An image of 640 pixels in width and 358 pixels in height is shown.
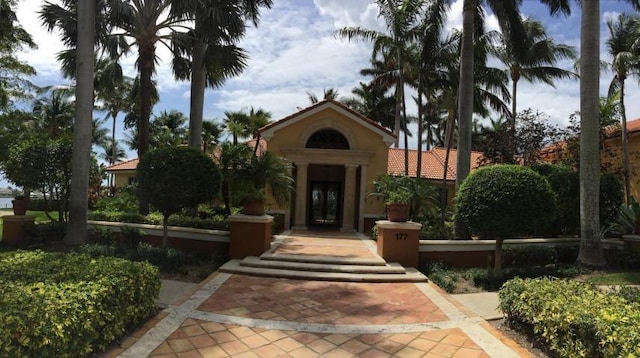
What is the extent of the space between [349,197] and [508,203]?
8.69 metres

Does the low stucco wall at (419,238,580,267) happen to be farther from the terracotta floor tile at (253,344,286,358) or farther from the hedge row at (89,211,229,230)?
the terracotta floor tile at (253,344,286,358)

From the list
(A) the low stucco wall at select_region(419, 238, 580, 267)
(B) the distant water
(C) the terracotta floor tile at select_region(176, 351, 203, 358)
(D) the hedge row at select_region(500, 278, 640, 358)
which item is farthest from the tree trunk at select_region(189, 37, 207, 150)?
(B) the distant water

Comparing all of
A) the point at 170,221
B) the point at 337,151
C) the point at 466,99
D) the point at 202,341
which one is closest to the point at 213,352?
the point at 202,341

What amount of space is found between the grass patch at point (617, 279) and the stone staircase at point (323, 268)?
12.8 feet

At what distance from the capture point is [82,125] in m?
9.56

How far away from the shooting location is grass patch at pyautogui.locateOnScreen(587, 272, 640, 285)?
838 cm

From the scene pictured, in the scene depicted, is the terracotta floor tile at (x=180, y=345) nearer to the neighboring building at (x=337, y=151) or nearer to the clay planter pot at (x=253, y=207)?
the clay planter pot at (x=253, y=207)

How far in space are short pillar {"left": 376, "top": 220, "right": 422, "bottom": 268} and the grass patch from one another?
3.77 meters

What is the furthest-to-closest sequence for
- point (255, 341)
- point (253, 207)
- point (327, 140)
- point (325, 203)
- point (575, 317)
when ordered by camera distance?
1. point (325, 203)
2. point (327, 140)
3. point (253, 207)
4. point (255, 341)
5. point (575, 317)

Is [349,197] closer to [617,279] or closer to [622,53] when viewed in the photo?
[617,279]

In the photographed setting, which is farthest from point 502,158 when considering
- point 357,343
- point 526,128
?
point 357,343

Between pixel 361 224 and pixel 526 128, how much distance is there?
341 inches

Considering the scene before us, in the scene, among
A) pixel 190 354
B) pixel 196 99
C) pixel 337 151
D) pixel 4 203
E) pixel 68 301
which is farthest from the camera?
pixel 4 203

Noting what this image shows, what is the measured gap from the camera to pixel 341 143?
17.0m
